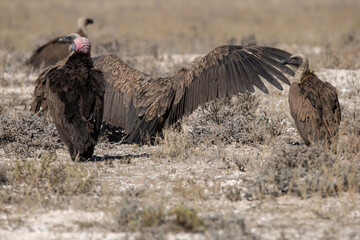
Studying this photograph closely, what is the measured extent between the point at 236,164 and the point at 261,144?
4.80ft

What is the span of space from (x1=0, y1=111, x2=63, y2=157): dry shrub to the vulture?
95 centimetres

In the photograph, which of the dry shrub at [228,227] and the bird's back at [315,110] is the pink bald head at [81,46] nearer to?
the bird's back at [315,110]

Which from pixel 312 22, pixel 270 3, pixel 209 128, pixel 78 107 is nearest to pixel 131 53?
pixel 209 128

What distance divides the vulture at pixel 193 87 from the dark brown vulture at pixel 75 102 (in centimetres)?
117

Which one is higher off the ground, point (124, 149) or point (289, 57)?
point (289, 57)

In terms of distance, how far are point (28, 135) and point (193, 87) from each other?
7.96ft

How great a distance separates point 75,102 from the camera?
7.38 m

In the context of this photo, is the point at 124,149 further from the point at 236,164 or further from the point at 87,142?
the point at 236,164

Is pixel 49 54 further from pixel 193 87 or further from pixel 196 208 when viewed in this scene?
pixel 196 208

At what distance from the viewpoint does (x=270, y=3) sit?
116ft

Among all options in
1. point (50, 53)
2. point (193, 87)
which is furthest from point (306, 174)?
point (50, 53)

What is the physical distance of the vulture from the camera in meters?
8.43

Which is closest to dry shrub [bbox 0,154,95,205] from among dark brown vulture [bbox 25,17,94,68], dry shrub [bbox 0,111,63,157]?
dry shrub [bbox 0,111,63,157]

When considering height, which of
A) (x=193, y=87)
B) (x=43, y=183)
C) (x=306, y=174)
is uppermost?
(x=193, y=87)
